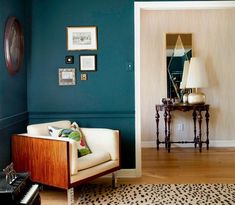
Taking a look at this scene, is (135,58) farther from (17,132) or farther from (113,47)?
(17,132)

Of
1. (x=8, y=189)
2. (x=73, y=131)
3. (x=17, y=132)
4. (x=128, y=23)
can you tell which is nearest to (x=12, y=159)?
(x=17, y=132)

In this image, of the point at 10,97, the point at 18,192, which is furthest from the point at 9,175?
the point at 10,97

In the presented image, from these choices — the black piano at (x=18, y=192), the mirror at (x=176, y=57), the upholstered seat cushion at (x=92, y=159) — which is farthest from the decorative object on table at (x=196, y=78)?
the black piano at (x=18, y=192)

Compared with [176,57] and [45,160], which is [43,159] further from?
[176,57]

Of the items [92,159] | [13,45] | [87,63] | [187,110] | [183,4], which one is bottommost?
[92,159]

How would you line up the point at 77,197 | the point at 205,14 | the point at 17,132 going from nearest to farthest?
the point at 77,197 → the point at 17,132 → the point at 205,14

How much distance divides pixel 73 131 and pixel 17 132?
70 centimetres

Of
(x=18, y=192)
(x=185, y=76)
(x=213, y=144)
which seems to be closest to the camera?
(x=18, y=192)

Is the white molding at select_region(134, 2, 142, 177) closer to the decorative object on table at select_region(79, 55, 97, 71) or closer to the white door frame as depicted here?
the white door frame

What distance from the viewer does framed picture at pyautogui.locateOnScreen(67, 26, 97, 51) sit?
3.85 m

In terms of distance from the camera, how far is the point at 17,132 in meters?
3.56

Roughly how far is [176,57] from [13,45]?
10.4 feet

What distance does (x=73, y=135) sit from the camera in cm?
331

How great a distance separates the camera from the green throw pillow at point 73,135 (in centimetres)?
330
